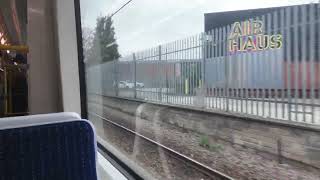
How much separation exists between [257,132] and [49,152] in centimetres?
90

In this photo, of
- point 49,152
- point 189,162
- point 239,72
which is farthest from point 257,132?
point 49,152

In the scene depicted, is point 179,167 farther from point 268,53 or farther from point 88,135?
point 88,135

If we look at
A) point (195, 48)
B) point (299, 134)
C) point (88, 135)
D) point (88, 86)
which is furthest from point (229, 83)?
point (88, 86)

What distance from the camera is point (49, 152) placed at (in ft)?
3.62

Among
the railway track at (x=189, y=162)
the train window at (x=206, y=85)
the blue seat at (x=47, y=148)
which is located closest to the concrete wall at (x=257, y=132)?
the train window at (x=206, y=85)

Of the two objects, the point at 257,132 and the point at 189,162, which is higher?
the point at 257,132

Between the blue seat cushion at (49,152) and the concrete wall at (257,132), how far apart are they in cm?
69

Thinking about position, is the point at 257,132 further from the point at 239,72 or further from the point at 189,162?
the point at 189,162

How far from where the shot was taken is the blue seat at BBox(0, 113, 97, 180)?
3.45 ft

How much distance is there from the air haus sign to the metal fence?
0.02m

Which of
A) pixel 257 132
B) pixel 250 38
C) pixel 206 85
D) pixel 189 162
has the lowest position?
pixel 189 162

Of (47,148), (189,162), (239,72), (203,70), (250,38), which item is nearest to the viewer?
(47,148)

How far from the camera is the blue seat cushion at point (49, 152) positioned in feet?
3.45

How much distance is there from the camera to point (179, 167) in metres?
2.40
